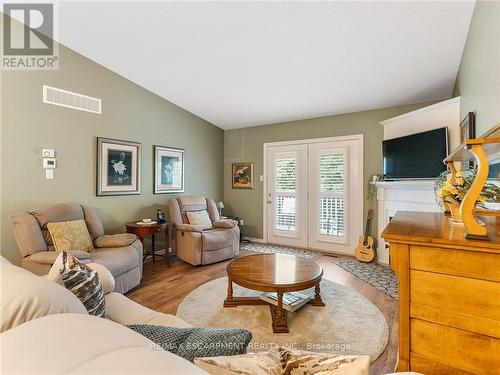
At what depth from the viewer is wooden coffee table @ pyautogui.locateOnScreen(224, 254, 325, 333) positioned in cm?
218

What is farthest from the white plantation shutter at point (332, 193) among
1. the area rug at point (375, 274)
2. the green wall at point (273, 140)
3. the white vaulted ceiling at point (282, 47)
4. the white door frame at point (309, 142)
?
the white vaulted ceiling at point (282, 47)

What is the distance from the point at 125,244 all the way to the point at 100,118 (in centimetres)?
186

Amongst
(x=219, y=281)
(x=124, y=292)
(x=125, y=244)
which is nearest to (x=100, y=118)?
(x=125, y=244)

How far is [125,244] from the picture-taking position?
304 centimetres

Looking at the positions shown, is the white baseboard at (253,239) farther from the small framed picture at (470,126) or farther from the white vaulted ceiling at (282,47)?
the small framed picture at (470,126)

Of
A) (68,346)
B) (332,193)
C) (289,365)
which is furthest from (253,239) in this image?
(68,346)

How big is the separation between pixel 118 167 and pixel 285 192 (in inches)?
118

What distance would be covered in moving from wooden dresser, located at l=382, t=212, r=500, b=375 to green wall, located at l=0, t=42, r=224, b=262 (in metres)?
3.67

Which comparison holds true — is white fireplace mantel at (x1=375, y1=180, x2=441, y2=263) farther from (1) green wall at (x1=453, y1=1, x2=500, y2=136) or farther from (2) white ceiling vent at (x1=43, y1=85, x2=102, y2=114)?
(2) white ceiling vent at (x1=43, y1=85, x2=102, y2=114)

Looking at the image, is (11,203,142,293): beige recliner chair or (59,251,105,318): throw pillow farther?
(11,203,142,293): beige recliner chair

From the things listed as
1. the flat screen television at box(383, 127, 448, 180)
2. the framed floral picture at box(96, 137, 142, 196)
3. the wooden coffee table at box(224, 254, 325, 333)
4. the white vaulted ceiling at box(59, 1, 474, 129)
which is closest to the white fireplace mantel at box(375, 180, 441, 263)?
the flat screen television at box(383, 127, 448, 180)

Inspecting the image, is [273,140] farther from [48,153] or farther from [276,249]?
[48,153]

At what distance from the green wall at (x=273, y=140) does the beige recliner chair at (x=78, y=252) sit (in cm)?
279

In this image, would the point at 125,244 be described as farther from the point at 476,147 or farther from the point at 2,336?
the point at 476,147
